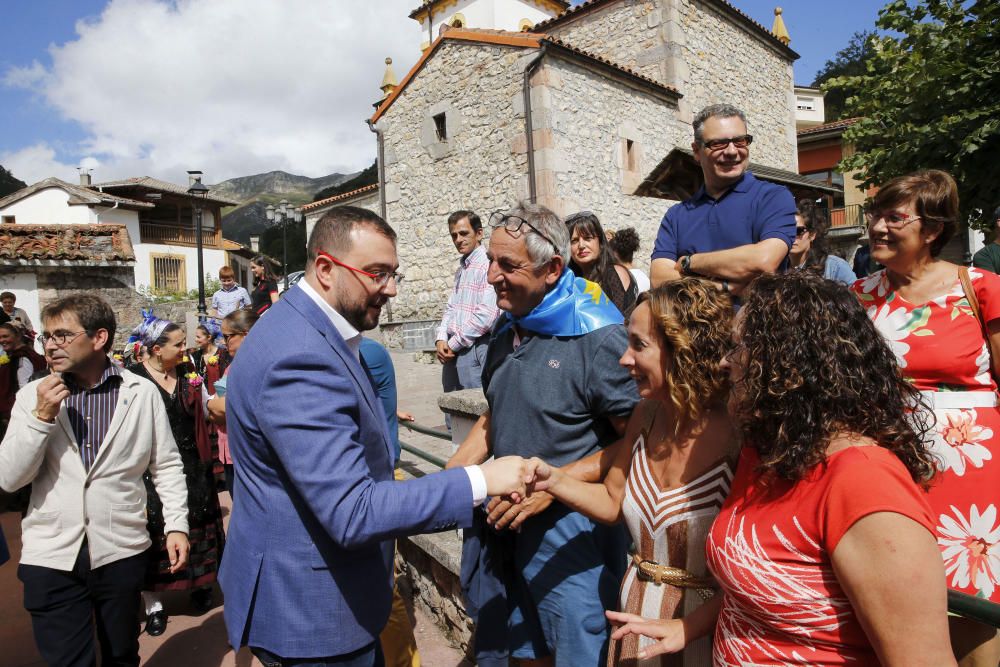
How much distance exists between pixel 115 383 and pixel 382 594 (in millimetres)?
1928

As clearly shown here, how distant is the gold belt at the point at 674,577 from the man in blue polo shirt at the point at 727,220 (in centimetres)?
120

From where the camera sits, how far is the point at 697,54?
1662cm

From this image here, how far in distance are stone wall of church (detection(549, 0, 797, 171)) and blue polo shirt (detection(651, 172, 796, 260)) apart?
561 inches

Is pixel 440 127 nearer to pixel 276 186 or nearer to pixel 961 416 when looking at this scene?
pixel 961 416

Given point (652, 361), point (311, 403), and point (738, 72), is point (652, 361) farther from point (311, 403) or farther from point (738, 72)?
point (738, 72)

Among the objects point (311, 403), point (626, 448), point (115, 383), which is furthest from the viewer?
point (115, 383)

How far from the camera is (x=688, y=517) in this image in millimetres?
1844

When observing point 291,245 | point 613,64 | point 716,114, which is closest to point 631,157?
point 613,64

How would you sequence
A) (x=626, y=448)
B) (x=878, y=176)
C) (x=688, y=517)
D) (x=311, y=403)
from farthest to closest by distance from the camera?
(x=878, y=176) < (x=626, y=448) < (x=688, y=517) < (x=311, y=403)

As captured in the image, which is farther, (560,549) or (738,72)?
(738,72)

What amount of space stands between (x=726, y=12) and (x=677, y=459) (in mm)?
19197

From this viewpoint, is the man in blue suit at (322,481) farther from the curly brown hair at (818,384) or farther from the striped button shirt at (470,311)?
the striped button shirt at (470,311)

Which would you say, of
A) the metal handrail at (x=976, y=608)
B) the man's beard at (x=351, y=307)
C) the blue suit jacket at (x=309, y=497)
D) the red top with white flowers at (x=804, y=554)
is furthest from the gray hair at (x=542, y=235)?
the metal handrail at (x=976, y=608)

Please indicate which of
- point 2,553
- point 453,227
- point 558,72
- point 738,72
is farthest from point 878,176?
point 2,553
